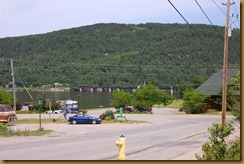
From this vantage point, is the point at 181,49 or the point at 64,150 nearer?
the point at 64,150

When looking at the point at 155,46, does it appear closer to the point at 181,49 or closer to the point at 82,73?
the point at 181,49

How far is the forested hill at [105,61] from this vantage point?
114m

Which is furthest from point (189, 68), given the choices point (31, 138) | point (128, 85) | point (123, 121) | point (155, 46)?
point (31, 138)

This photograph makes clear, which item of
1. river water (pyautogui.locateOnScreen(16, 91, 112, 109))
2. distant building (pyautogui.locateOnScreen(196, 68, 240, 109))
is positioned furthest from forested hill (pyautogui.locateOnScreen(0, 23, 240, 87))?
distant building (pyautogui.locateOnScreen(196, 68, 240, 109))

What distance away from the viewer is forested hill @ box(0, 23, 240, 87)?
114 metres

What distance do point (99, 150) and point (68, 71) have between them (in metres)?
113

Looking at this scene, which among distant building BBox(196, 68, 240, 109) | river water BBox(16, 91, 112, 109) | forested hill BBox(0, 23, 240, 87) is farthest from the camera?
forested hill BBox(0, 23, 240, 87)


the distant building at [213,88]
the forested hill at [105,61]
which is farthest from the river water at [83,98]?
the distant building at [213,88]

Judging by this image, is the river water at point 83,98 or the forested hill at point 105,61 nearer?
the river water at point 83,98

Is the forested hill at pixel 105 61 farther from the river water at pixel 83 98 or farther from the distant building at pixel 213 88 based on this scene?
the distant building at pixel 213 88

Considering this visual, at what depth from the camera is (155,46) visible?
608ft

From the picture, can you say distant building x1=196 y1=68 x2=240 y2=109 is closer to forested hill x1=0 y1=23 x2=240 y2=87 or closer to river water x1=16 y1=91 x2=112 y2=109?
Result: forested hill x1=0 y1=23 x2=240 y2=87

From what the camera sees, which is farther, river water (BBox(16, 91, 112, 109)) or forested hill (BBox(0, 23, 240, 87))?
forested hill (BBox(0, 23, 240, 87))

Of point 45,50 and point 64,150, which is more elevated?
point 45,50
